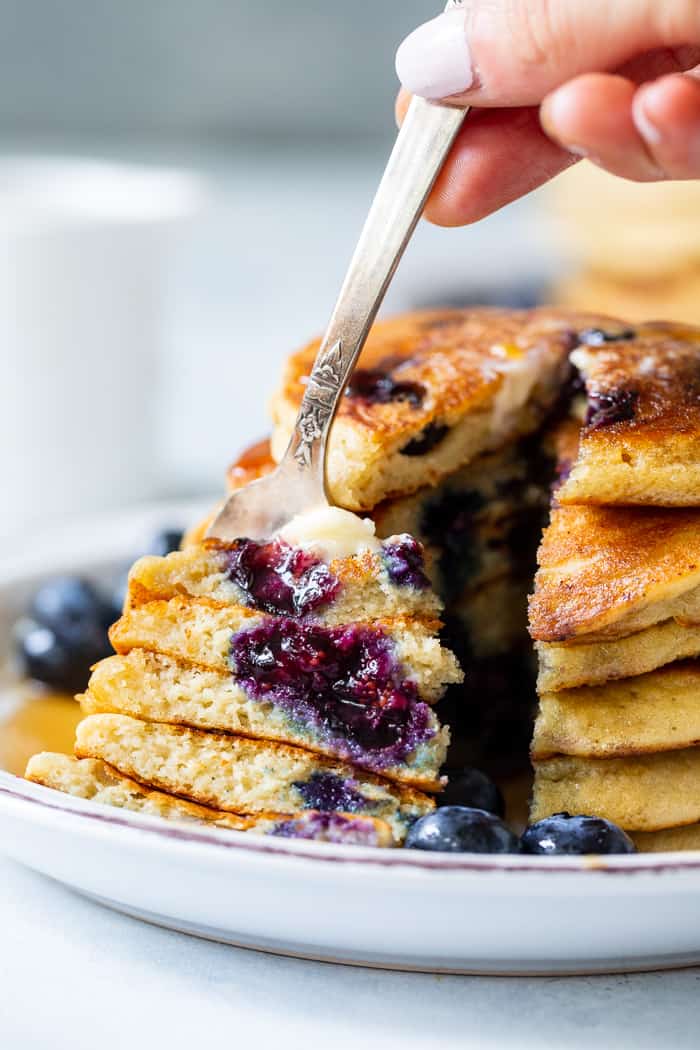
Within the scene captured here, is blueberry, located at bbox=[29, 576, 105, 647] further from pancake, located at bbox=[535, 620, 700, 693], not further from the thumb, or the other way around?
the thumb

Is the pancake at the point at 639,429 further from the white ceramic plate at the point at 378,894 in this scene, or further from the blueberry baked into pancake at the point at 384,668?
the white ceramic plate at the point at 378,894

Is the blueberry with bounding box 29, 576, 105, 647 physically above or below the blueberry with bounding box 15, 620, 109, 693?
above

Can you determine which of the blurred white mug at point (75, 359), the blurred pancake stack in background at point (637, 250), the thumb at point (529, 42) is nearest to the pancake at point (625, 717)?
the thumb at point (529, 42)

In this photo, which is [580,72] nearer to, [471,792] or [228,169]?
[471,792]

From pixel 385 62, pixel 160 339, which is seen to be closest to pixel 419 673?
pixel 160 339

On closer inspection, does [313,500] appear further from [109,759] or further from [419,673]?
[109,759]

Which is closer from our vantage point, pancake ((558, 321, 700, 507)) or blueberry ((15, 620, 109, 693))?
pancake ((558, 321, 700, 507))

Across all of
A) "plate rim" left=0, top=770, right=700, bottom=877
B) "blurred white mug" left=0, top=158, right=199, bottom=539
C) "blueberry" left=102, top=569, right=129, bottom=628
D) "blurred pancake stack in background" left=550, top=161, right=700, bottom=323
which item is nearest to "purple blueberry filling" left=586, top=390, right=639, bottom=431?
"plate rim" left=0, top=770, right=700, bottom=877
